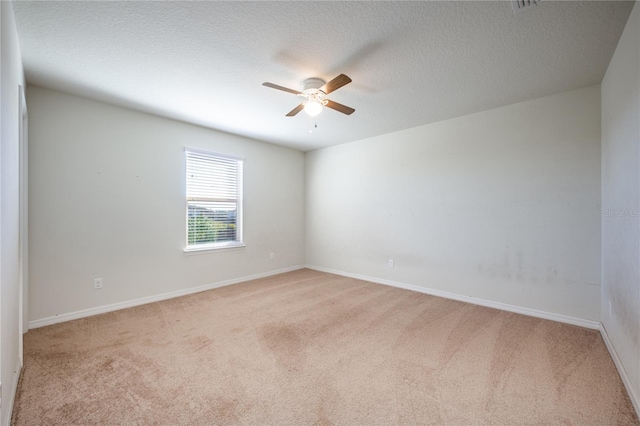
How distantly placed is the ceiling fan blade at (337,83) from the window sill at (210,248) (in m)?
2.84

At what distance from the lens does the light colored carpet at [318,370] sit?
62.3 inches

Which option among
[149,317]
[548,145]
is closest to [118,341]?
[149,317]

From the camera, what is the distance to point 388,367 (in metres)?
2.05

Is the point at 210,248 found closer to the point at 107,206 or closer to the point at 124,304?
the point at 124,304

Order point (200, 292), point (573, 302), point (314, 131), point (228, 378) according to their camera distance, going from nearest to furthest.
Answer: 1. point (228, 378)
2. point (573, 302)
3. point (200, 292)
4. point (314, 131)

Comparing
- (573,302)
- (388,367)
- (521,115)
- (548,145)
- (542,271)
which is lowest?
(388,367)

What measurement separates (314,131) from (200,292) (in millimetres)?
2901

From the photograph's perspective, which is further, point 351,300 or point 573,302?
point 351,300

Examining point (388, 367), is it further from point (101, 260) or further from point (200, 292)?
point (101, 260)

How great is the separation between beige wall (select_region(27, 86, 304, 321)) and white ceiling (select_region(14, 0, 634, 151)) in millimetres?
320

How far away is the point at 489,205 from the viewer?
3.38 m

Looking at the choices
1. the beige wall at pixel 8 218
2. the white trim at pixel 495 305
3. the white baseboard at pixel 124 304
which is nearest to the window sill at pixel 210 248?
the white baseboard at pixel 124 304

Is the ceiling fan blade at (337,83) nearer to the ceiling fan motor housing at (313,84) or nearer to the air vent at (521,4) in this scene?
the ceiling fan motor housing at (313,84)

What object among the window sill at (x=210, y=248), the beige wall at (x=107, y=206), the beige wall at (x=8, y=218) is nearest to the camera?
the beige wall at (x=8, y=218)
